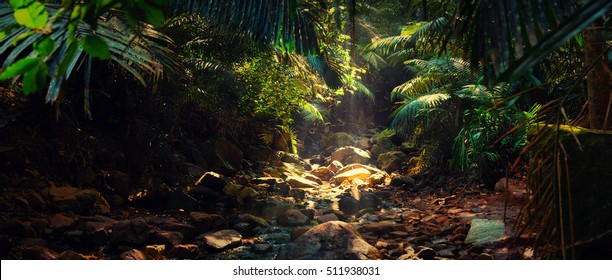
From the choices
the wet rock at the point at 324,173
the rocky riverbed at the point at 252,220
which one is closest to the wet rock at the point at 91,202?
the rocky riverbed at the point at 252,220

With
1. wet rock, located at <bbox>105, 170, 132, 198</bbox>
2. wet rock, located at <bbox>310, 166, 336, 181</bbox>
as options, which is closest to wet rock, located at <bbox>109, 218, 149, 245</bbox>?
wet rock, located at <bbox>105, 170, 132, 198</bbox>

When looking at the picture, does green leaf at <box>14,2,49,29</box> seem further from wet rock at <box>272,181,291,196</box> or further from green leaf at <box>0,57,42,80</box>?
wet rock at <box>272,181,291,196</box>

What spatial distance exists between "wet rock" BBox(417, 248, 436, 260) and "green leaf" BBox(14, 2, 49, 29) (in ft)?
11.7

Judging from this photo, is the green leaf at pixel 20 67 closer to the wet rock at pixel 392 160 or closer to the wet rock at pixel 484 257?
the wet rock at pixel 484 257

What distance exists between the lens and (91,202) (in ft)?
17.6

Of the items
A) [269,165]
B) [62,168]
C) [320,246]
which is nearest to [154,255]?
[320,246]

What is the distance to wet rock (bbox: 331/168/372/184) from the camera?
31.8 feet

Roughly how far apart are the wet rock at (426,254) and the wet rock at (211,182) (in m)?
4.35

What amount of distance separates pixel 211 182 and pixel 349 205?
2437mm

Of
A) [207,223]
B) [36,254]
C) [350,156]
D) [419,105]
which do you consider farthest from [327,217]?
[350,156]

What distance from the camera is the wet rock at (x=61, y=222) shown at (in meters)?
4.51

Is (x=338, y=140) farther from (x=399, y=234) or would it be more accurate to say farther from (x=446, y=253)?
(x=446, y=253)

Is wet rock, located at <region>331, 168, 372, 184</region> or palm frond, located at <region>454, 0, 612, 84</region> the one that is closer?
palm frond, located at <region>454, 0, 612, 84</region>
